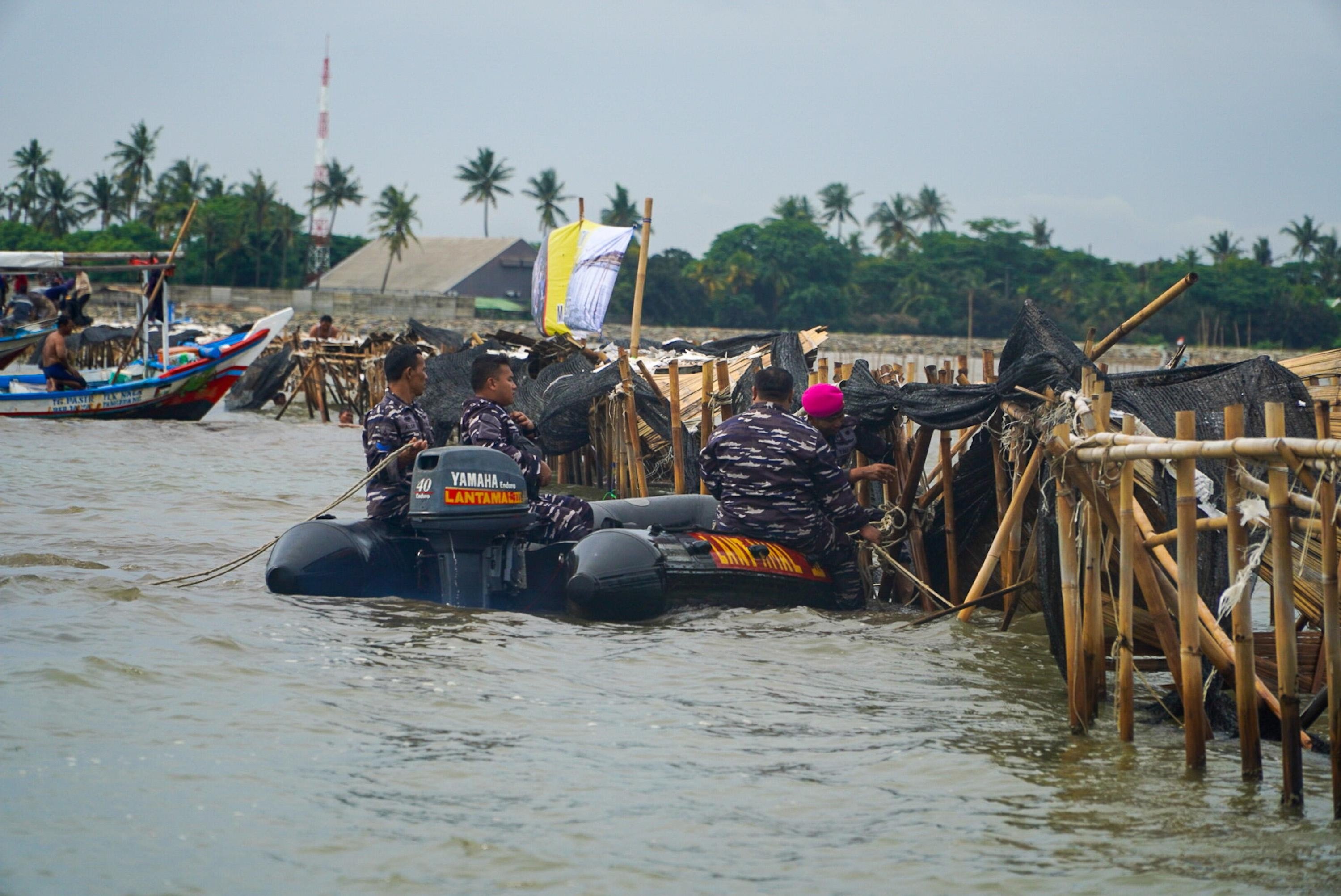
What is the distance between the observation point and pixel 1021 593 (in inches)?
292

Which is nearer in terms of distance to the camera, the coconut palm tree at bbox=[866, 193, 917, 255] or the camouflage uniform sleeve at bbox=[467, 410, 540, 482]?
the camouflage uniform sleeve at bbox=[467, 410, 540, 482]

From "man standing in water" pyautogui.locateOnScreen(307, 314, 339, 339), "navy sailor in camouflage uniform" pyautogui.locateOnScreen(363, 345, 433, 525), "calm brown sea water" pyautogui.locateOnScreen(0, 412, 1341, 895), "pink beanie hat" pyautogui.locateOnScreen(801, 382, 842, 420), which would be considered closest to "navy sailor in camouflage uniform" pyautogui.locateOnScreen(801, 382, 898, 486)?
"pink beanie hat" pyautogui.locateOnScreen(801, 382, 842, 420)

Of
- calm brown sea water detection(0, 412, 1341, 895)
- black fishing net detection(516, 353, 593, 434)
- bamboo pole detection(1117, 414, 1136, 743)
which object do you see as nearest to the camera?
calm brown sea water detection(0, 412, 1341, 895)

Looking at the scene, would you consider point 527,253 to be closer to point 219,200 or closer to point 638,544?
point 219,200

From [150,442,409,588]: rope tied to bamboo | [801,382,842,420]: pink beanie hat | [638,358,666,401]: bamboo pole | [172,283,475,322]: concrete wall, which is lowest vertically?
[150,442,409,588]: rope tied to bamboo

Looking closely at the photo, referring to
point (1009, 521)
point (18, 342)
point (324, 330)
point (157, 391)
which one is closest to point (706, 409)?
point (1009, 521)

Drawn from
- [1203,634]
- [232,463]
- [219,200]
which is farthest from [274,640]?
[219,200]

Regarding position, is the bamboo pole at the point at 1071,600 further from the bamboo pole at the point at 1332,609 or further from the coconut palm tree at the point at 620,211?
the coconut palm tree at the point at 620,211

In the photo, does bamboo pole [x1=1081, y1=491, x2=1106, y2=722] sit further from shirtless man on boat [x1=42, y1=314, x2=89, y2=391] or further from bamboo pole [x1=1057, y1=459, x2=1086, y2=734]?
shirtless man on boat [x1=42, y1=314, x2=89, y2=391]

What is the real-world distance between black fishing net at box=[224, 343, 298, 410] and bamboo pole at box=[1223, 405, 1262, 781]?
2394 cm

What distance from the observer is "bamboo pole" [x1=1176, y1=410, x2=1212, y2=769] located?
4.33 metres

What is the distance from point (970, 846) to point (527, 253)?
67.7 m

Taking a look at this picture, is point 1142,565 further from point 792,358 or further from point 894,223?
point 894,223

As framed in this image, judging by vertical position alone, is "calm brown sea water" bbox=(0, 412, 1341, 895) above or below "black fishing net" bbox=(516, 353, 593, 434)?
below
